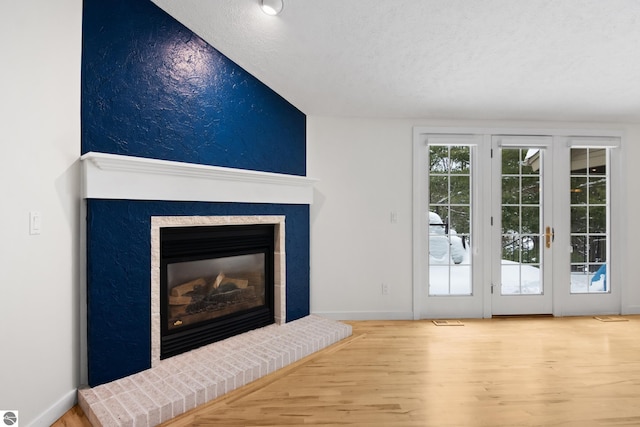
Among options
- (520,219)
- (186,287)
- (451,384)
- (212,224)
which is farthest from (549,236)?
(186,287)

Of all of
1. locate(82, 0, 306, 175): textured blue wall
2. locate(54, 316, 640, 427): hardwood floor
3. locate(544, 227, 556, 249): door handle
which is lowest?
locate(54, 316, 640, 427): hardwood floor

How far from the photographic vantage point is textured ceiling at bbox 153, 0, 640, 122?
234 centimetres

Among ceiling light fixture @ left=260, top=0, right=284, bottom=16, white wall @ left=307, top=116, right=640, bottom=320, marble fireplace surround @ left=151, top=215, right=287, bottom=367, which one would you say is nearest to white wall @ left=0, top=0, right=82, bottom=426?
marble fireplace surround @ left=151, top=215, right=287, bottom=367

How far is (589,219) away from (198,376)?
437 cm

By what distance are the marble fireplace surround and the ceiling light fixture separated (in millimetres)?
1511

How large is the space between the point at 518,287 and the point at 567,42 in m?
2.56

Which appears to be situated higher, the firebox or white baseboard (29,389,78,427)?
the firebox

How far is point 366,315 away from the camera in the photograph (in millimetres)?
3828

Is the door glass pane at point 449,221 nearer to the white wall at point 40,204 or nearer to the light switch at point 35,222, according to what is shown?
the white wall at point 40,204

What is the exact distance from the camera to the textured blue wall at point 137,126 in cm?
211

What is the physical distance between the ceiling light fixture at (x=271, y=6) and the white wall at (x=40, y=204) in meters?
1.08

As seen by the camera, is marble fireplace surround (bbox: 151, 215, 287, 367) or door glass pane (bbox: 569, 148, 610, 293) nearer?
marble fireplace surround (bbox: 151, 215, 287, 367)

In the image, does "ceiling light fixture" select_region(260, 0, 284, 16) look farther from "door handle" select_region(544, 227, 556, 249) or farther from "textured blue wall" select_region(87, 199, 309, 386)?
"door handle" select_region(544, 227, 556, 249)

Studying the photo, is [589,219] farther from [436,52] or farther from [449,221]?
[436,52]
